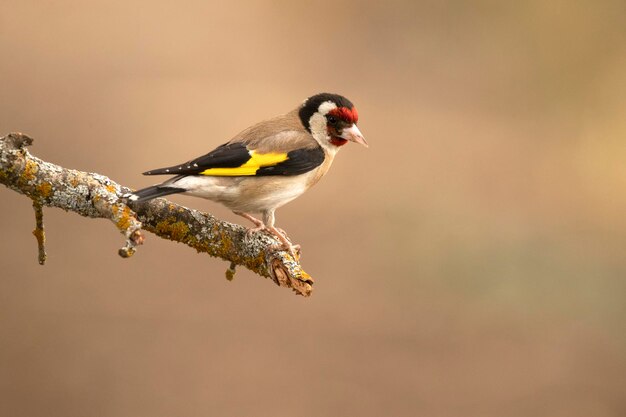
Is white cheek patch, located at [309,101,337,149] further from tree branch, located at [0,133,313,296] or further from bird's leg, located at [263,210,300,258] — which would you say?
tree branch, located at [0,133,313,296]

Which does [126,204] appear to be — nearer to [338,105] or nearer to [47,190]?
[47,190]

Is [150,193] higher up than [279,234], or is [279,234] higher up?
[279,234]

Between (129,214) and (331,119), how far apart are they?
3.66 feet

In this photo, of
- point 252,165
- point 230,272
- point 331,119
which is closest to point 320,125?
point 331,119

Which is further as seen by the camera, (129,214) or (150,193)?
(150,193)

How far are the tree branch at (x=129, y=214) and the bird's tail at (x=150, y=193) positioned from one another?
1.2 inches

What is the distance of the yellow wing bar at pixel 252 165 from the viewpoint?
2166mm

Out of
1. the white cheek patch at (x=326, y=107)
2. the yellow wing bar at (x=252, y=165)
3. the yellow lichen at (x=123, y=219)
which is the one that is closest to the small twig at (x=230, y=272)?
the yellow wing bar at (x=252, y=165)

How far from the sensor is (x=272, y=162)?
2326 millimetres

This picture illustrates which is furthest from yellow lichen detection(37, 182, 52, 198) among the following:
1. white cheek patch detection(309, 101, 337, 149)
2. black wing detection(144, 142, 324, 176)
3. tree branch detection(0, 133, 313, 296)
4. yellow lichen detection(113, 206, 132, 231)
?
white cheek patch detection(309, 101, 337, 149)

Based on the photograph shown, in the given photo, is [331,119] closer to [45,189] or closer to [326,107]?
[326,107]

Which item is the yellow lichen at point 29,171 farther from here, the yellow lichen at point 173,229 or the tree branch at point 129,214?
the yellow lichen at point 173,229

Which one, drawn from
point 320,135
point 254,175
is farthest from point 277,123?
point 254,175

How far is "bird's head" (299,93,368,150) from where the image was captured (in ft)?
8.18
